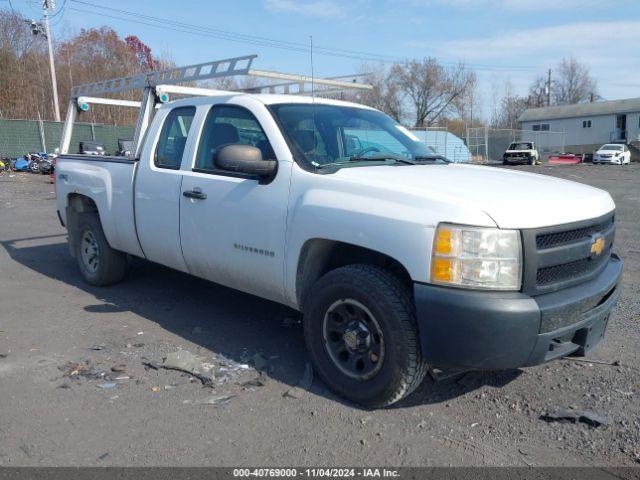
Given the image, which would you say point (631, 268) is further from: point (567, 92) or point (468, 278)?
point (567, 92)

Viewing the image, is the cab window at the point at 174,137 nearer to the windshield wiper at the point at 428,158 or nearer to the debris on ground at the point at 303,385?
the windshield wiper at the point at 428,158

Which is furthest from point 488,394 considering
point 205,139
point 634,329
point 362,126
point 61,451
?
point 205,139

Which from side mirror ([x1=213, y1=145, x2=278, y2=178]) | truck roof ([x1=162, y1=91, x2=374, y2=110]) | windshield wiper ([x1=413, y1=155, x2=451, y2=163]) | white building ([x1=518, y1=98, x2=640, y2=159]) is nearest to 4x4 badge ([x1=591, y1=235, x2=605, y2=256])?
windshield wiper ([x1=413, y1=155, x2=451, y2=163])

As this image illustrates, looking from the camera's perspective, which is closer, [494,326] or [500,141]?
[494,326]

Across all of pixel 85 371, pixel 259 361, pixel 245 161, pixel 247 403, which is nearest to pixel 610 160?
pixel 259 361

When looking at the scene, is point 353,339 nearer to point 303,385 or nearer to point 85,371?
point 303,385

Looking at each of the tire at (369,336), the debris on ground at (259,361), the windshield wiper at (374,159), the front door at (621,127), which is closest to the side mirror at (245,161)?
the windshield wiper at (374,159)

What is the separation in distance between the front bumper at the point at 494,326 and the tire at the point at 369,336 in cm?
14

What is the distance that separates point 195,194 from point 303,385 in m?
1.74

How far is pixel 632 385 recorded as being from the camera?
3.74 m

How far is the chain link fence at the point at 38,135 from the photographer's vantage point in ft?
86.9

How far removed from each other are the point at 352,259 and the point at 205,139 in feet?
5.79

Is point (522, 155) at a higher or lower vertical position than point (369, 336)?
higher

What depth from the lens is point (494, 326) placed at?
2930 mm
